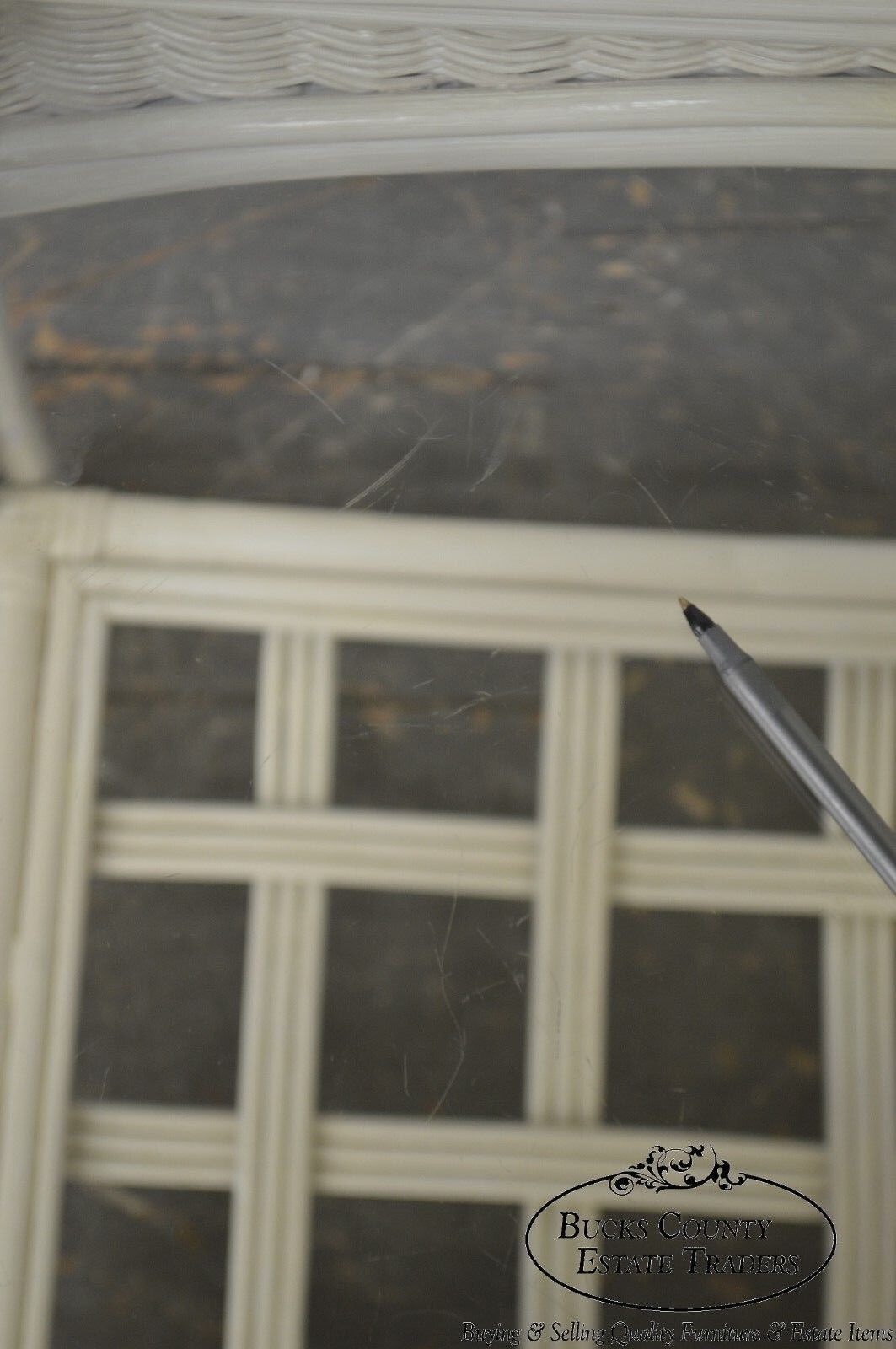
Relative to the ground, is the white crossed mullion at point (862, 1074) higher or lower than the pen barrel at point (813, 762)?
lower

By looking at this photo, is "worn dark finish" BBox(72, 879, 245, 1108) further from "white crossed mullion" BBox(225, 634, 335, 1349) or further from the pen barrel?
the pen barrel

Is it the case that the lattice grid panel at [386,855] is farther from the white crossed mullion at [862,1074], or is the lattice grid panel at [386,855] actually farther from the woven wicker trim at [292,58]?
Result: the woven wicker trim at [292,58]

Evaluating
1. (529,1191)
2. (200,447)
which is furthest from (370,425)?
(529,1191)

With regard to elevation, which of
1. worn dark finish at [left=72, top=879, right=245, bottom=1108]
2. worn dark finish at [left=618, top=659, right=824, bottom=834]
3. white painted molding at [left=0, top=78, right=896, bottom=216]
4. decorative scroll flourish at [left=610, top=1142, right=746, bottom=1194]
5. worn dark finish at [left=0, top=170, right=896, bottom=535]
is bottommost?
decorative scroll flourish at [left=610, top=1142, right=746, bottom=1194]

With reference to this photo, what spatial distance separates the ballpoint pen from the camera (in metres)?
0.20

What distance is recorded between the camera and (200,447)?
0.22m

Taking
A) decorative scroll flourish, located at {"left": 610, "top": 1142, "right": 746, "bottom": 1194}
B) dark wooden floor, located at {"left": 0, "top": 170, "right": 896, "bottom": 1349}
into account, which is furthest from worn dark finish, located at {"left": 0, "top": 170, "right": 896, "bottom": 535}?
decorative scroll flourish, located at {"left": 610, "top": 1142, "right": 746, "bottom": 1194}

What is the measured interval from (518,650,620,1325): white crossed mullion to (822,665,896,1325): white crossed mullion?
5cm

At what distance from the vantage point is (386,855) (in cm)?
20

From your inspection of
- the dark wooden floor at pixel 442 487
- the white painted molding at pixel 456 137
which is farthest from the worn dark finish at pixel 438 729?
the white painted molding at pixel 456 137

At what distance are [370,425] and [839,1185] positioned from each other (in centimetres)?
18

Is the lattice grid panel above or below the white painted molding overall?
below

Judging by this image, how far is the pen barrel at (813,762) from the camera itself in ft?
0.66

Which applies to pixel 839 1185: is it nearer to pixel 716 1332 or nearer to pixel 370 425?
pixel 716 1332
